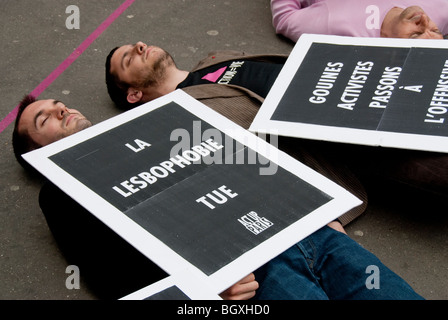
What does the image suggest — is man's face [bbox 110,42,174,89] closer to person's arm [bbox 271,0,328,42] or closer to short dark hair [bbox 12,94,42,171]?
short dark hair [bbox 12,94,42,171]

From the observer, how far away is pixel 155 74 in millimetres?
2180

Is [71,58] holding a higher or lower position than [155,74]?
lower

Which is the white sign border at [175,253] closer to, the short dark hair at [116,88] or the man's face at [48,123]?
the man's face at [48,123]

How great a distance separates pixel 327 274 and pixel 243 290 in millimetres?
213

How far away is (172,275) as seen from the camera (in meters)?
1.34

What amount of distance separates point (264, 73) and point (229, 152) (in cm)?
45

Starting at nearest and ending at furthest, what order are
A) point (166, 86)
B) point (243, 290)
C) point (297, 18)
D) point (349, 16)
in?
point (243, 290)
point (166, 86)
point (349, 16)
point (297, 18)

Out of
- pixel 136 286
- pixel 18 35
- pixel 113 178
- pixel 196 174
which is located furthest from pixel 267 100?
pixel 18 35

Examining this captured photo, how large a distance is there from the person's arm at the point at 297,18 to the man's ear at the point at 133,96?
26.9 inches

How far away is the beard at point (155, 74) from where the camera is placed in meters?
2.18

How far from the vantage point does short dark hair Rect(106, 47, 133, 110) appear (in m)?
2.21

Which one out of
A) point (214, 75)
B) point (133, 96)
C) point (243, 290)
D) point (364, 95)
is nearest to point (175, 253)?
point (243, 290)

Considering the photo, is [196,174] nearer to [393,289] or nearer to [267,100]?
[267,100]

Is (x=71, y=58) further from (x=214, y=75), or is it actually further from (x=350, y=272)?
(x=350, y=272)
